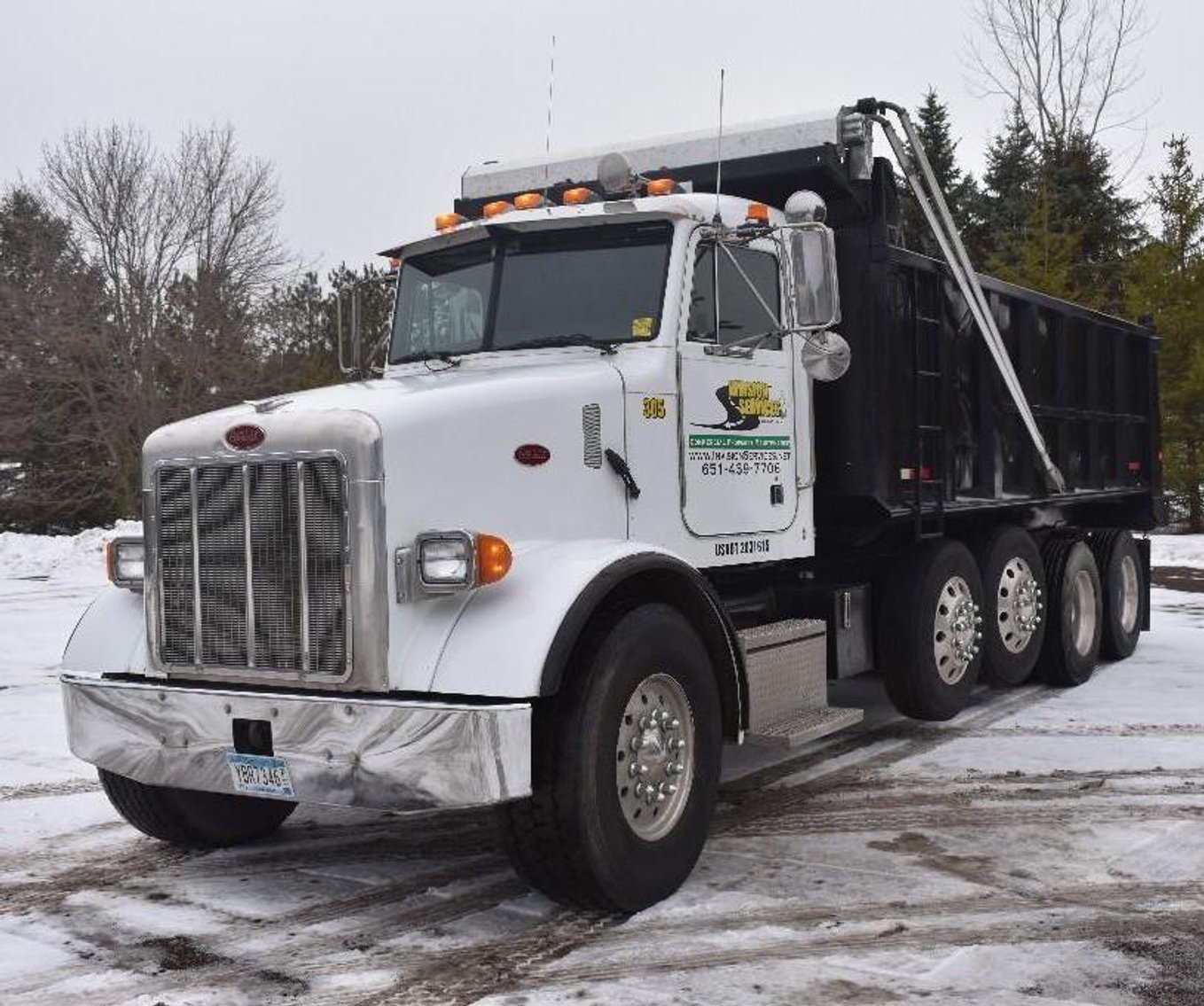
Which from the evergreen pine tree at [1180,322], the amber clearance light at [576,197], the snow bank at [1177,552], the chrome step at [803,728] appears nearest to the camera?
the chrome step at [803,728]

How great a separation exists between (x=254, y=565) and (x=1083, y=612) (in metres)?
7.55

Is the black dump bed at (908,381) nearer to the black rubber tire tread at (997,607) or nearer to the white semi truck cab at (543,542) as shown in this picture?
the white semi truck cab at (543,542)

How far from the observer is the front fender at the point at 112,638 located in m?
5.47

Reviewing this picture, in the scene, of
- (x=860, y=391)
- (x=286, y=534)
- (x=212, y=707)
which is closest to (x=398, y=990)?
(x=212, y=707)

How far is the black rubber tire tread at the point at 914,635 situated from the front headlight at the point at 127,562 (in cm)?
435

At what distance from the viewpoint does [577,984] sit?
436cm

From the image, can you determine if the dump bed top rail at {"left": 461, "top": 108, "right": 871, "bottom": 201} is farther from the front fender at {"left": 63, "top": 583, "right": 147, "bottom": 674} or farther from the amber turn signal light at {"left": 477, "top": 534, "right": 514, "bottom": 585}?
the front fender at {"left": 63, "top": 583, "right": 147, "bottom": 674}

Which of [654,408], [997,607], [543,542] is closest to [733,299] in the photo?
[654,408]

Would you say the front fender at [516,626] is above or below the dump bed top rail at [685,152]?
below

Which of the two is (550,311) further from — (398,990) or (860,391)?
(398,990)

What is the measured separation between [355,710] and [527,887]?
118cm

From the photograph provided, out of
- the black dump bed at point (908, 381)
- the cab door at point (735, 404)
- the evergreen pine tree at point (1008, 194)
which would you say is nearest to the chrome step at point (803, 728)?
the cab door at point (735, 404)

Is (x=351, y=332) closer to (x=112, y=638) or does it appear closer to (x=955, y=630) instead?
(x=112, y=638)

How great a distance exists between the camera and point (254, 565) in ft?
16.4
